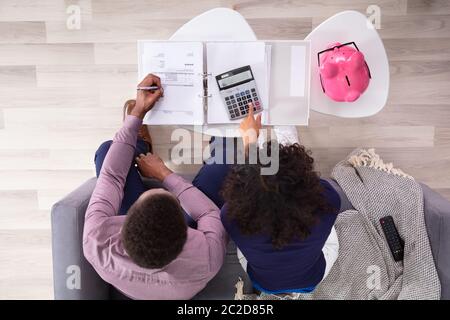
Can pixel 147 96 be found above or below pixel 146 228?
above

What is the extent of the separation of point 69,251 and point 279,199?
30.7 inches

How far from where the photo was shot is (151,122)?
4.54 ft

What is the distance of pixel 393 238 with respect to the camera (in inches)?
59.1

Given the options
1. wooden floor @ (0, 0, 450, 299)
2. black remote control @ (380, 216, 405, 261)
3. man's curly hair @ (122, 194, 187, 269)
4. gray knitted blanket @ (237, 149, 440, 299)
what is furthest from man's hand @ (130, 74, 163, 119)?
black remote control @ (380, 216, 405, 261)

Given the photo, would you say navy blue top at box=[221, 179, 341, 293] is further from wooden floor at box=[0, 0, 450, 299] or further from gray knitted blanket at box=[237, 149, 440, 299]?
wooden floor at box=[0, 0, 450, 299]

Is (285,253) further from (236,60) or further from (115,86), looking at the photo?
(115,86)

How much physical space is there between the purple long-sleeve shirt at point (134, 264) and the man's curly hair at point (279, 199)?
0.56 ft

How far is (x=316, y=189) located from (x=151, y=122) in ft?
2.08

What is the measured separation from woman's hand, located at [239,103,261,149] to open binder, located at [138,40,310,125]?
0.05 meters

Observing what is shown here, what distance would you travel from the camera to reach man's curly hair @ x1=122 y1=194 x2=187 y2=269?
1.01 metres

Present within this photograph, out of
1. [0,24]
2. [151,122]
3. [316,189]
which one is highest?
[0,24]

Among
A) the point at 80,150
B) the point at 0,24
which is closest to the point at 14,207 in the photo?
the point at 80,150

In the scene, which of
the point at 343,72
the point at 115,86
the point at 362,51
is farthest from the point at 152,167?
the point at 362,51
